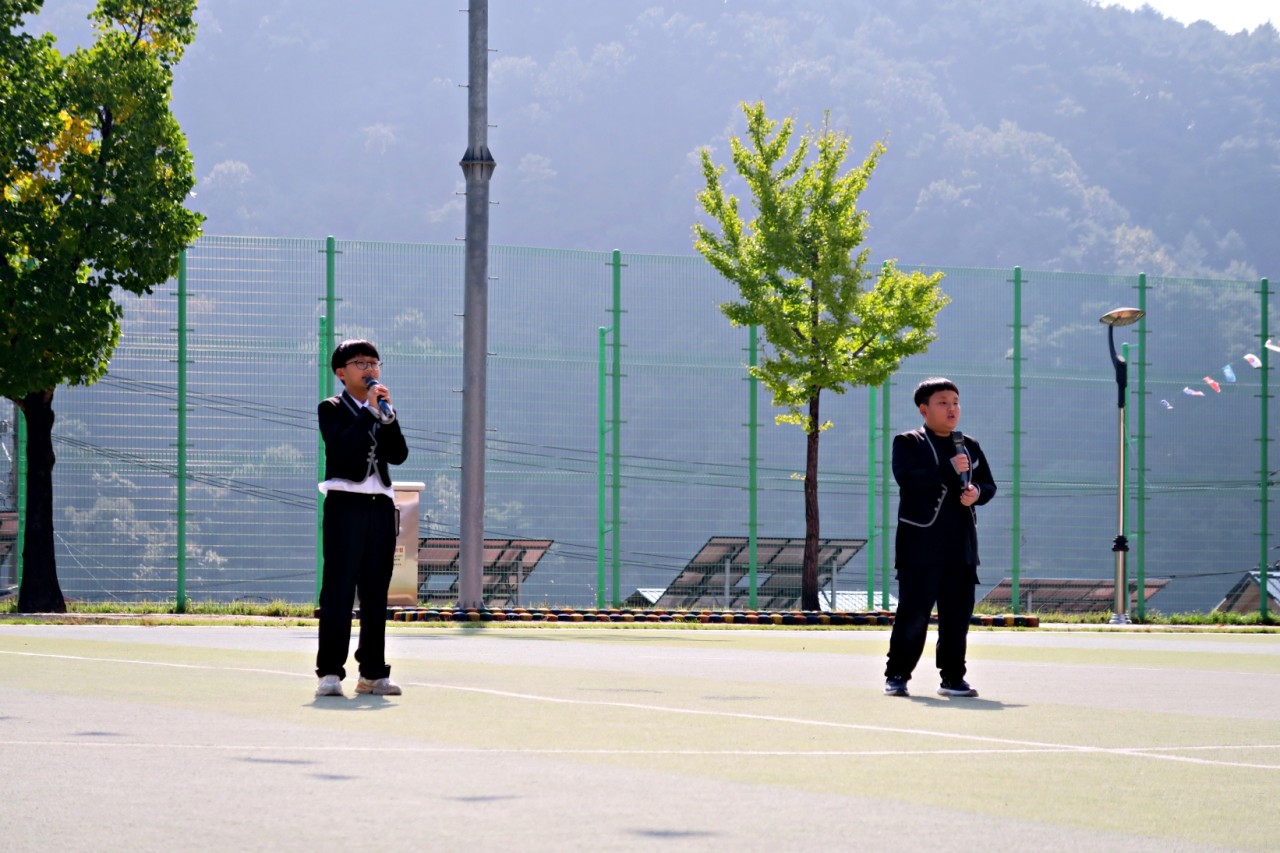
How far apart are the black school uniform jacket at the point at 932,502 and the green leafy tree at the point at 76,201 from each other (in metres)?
15.2

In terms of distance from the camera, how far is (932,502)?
976 centimetres

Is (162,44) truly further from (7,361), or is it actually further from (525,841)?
(525,841)

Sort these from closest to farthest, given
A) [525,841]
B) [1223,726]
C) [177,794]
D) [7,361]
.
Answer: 1. [525,841]
2. [177,794]
3. [1223,726]
4. [7,361]

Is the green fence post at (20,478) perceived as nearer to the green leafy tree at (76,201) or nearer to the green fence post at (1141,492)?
the green leafy tree at (76,201)

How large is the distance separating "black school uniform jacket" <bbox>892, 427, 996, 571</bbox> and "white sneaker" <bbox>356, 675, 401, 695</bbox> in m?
2.41

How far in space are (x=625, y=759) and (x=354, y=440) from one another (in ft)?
10.2

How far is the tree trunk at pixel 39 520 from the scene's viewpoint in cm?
2459

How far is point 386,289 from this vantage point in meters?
27.2

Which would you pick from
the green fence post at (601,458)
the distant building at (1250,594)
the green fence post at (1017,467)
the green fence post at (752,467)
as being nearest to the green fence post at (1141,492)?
the distant building at (1250,594)

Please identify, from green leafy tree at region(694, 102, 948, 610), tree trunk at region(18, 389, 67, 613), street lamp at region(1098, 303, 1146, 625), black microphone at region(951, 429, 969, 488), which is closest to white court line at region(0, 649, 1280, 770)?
black microphone at region(951, 429, 969, 488)

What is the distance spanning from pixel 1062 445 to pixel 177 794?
86.0 feet

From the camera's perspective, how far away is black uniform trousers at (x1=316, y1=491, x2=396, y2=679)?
9125 millimetres

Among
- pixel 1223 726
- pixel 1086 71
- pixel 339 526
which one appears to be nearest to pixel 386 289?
pixel 339 526

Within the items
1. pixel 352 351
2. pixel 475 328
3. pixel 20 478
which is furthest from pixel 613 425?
pixel 352 351
